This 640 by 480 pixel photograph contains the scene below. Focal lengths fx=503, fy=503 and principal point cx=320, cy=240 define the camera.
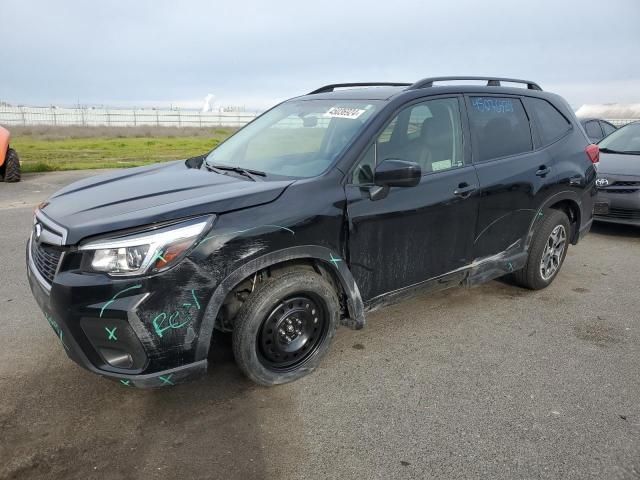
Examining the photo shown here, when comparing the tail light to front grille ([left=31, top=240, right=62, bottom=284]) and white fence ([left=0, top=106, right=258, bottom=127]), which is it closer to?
front grille ([left=31, top=240, right=62, bottom=284])

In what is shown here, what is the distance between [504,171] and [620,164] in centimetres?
408

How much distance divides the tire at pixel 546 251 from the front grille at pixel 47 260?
12.2ft

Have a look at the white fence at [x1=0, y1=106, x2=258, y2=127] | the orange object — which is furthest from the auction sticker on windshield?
the white fence at [x1=0, y1=106, x2=258, y2=127]

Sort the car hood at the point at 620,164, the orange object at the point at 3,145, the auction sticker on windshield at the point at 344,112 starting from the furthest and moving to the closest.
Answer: the orange object at the point at 3,145 < the car hood at the point at 620,164 < the auction sticker on windshield at the point at 344,112

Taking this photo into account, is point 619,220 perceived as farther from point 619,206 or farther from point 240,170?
point 240,170

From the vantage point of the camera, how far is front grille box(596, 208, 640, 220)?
6566 millimetres

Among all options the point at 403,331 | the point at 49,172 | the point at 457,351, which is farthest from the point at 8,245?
the point at 49,172

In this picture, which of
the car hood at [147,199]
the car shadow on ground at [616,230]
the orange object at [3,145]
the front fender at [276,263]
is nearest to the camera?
the car hood at [147,199]

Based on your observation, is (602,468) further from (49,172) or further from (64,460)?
(49,172)

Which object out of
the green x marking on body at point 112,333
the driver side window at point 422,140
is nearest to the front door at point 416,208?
the driver side window at point 422,140

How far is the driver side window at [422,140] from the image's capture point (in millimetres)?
3240

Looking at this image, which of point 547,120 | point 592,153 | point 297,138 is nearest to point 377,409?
point 297,138

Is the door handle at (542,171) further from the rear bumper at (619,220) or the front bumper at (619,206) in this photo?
the rear bumper at (619,220)

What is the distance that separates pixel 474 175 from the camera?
147 inches
